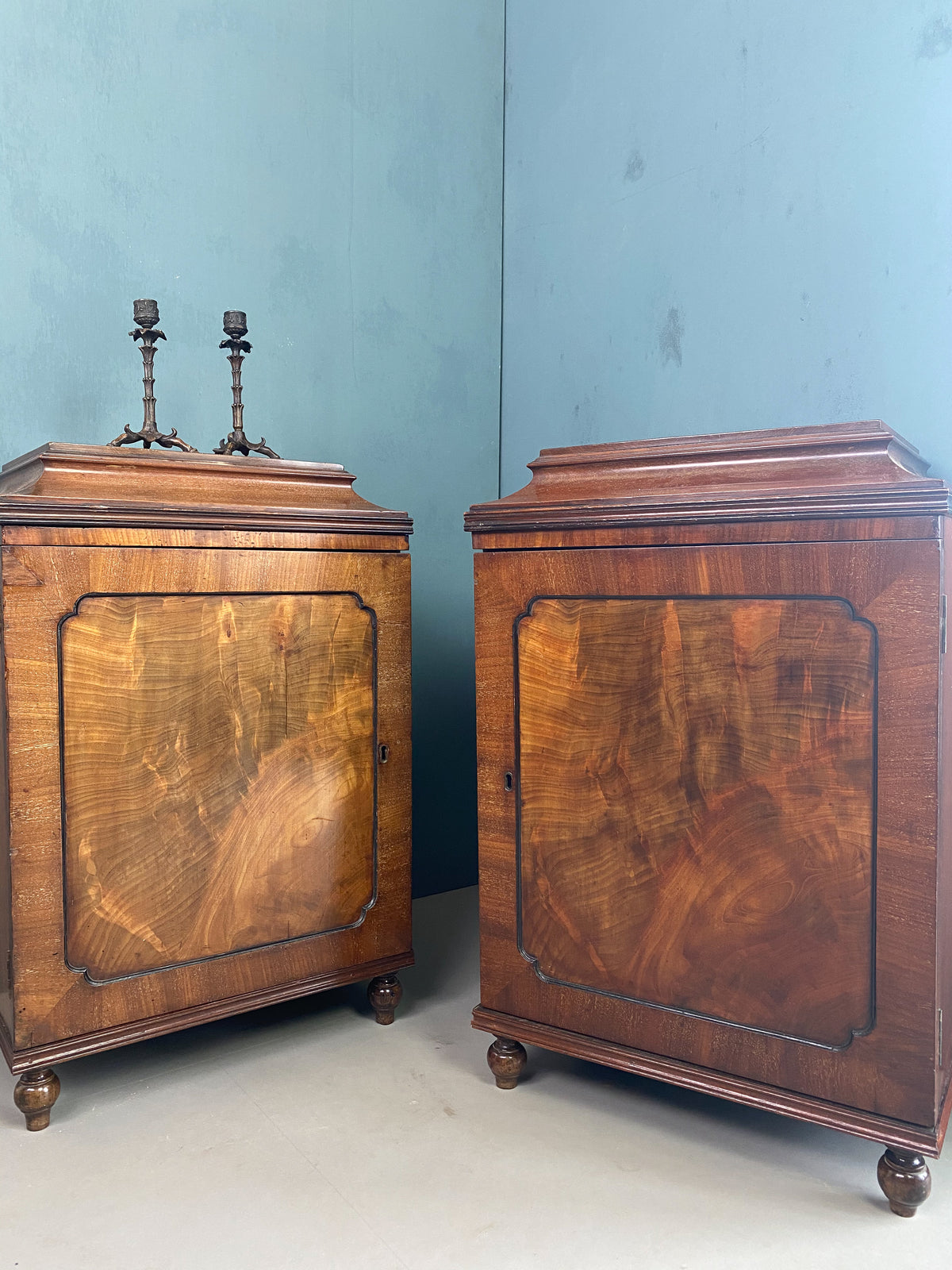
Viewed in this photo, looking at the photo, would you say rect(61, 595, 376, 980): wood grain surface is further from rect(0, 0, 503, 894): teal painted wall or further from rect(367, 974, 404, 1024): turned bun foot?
rect(0, 0, 503, 894): teal painted wall

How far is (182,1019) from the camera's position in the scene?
1567 mm

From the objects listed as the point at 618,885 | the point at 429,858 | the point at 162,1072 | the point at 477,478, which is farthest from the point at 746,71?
the point at 162,1072

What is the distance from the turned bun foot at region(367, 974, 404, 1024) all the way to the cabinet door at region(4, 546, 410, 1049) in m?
0.07

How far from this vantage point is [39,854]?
1.43 m

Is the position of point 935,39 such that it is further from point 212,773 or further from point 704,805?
point 212,773

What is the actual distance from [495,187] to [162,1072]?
2144 millimetres

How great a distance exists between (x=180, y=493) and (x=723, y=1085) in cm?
119

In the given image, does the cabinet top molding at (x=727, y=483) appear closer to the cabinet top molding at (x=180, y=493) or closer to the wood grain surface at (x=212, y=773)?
the cabinet top molding at (x=180, y=493)

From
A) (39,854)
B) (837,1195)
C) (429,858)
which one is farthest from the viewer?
(429,858)

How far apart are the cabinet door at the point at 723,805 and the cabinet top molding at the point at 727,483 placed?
5 centimetres

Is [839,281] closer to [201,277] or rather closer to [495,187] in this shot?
[495,187]

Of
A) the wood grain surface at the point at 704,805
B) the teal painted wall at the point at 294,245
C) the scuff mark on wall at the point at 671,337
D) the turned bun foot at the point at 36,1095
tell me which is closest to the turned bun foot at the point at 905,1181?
the wood grain surface at the point at 704,805

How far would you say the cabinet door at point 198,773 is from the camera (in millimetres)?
1430

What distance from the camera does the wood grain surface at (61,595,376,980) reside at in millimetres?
1471
